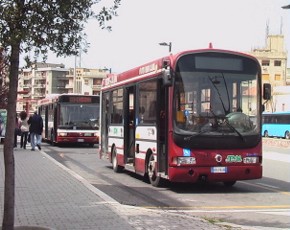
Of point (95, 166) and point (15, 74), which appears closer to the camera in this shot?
point (15, 74)

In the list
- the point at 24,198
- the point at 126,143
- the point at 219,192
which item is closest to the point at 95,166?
the point at 126,143

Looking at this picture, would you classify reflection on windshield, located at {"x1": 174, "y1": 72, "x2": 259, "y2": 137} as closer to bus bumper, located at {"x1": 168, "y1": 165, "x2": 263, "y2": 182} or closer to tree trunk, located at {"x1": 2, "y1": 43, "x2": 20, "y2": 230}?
bus bumper, located at {"x1": 168, "y1": 165, "x2": 263, "y2": 182}

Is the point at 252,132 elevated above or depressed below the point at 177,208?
above

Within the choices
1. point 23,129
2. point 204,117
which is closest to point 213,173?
point 204,117

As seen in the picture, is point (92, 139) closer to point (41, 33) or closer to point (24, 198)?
point (24, 198)

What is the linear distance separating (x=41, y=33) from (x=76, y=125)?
22.9 metres

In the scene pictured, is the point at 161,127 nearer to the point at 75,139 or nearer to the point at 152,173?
the point at 152,173

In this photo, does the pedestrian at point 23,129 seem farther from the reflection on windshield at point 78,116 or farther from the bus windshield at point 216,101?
the bus windshield at point 216,101

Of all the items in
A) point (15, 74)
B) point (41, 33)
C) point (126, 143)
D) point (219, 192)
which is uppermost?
point (41, 33)

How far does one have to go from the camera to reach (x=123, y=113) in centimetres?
1520

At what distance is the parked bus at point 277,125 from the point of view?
180 ft

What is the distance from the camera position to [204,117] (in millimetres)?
11641

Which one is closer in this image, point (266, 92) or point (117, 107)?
point (266, 92)

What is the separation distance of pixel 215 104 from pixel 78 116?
17698 mm
